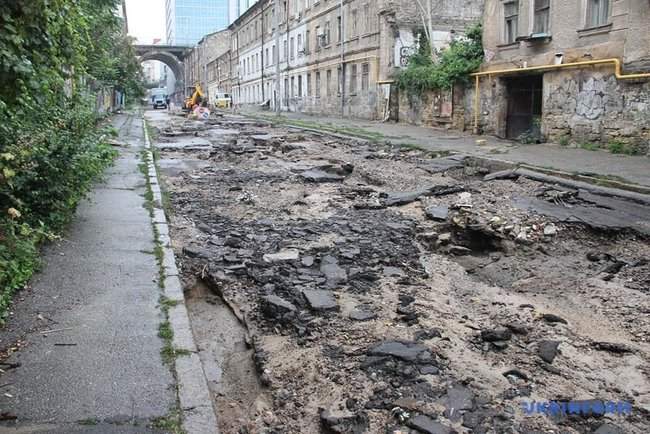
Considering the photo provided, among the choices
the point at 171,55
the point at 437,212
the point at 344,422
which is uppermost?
the point at 171,55

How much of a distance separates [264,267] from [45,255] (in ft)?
7.46

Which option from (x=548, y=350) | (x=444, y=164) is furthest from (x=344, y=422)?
(x=444, y=164)

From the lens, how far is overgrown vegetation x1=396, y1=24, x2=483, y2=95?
22219mm

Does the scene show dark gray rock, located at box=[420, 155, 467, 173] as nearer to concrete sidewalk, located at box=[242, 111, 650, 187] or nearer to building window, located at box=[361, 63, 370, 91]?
concrete sidewalk, located at box=[242, 111, 650, 187]

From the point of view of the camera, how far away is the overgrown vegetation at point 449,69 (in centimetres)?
2222

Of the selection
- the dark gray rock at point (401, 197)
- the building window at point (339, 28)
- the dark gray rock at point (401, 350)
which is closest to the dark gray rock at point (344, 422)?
the dark gray rock at point (401, 350)

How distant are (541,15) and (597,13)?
2.47 metres

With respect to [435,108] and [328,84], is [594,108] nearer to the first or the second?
[435,108]

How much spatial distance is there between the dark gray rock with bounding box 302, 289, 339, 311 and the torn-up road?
0.02 meters

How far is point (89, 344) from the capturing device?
14.2 feet

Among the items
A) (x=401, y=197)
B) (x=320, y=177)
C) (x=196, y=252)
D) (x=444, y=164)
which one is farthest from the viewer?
(x=444, y=164)

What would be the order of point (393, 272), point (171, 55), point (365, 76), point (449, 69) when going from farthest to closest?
1. point (171, 55)
2. point (365, 76)
3. point (449, 69)
4. point (393, 272)

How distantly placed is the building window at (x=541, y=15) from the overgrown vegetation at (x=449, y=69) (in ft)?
10.1

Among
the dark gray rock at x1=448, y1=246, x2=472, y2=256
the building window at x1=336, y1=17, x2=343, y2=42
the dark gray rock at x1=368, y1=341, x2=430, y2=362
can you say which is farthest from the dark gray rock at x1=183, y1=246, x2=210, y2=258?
the building window at x1=336, y1=17, x2=343, y2=42
